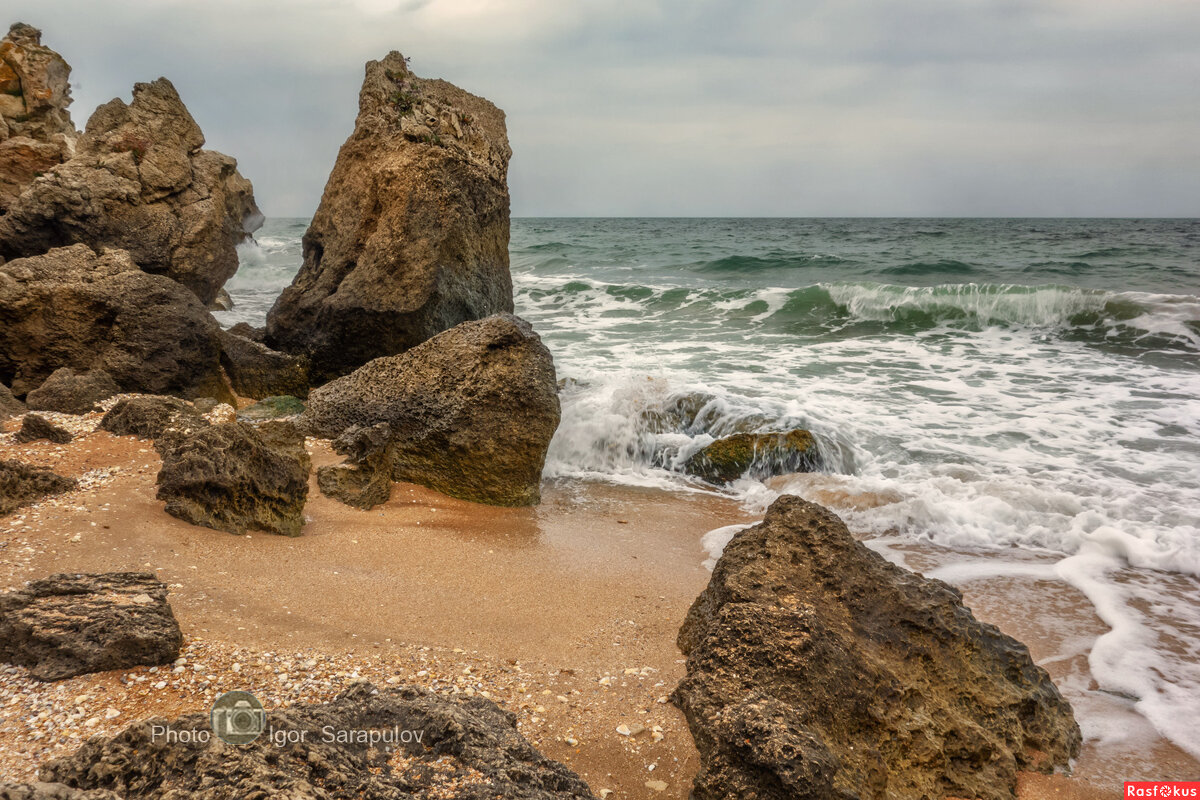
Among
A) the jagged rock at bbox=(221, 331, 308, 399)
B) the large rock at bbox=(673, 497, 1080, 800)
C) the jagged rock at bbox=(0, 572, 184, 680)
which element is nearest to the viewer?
the large rock at bbox=(673, 497, 1080, 800)

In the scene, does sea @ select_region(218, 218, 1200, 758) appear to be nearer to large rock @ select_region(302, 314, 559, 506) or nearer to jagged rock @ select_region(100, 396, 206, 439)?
large rock @ select_region(302, 314, 559, 506)

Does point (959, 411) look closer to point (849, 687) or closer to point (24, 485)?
point (849, 687)

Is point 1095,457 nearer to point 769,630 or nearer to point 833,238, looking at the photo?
point 769,630

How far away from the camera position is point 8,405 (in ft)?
17.2

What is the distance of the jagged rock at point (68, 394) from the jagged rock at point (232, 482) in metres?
1.81

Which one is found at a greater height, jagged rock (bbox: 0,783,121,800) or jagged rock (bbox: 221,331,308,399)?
jagged rock (bbox: 0,783,121,800)

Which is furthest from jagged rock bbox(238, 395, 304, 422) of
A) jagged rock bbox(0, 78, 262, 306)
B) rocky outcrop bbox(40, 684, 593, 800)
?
rocky outcrop bbox(40, 684, 593, 800)

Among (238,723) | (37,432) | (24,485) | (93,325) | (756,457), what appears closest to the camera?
(238,723)

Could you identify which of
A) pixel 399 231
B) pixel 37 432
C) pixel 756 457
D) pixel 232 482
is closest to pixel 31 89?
pixel 399 231

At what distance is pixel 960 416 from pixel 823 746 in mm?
6496

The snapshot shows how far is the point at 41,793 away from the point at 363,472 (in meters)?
3.41

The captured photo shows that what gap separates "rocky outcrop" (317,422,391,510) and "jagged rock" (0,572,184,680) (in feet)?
6.29

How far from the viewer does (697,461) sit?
6.35 metres

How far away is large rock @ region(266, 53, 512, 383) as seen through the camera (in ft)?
21.8
